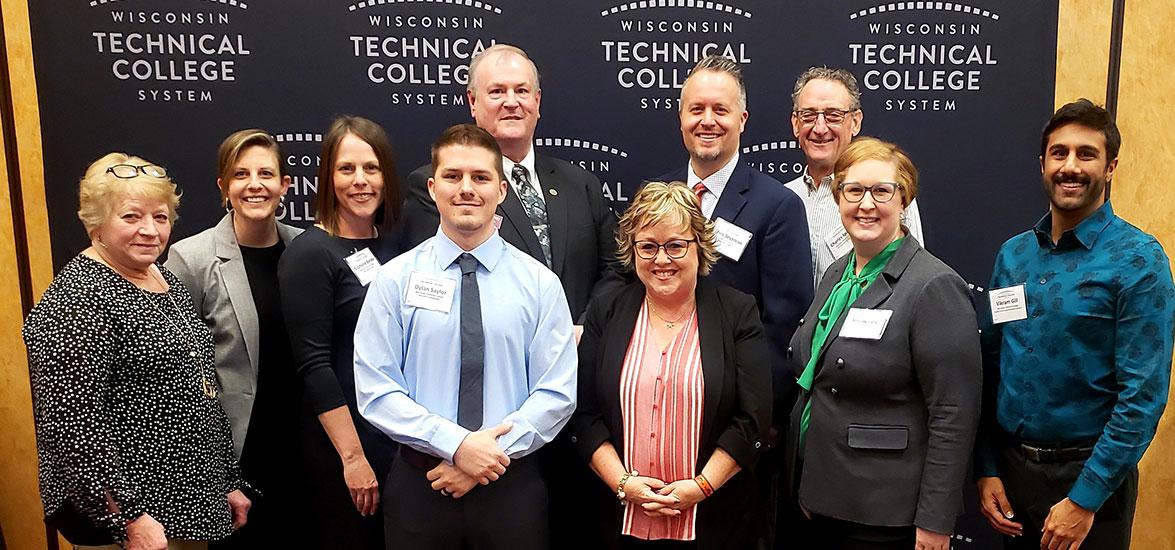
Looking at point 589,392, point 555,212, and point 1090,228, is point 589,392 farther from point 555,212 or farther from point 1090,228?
point 1090,228

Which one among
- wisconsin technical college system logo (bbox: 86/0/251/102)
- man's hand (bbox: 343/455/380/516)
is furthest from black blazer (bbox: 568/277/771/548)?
wisconsin technical college system logo (bbox: 86/0/251/102)

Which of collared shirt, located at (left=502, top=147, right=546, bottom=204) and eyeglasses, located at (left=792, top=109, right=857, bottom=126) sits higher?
eyeglasses, located at (left=792, top=109, right=857, bottom=126)

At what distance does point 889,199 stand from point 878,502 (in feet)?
2.60

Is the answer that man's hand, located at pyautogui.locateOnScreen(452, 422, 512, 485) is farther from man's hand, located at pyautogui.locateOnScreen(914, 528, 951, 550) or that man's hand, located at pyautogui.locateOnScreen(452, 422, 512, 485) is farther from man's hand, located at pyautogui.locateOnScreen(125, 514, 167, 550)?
man's hand, located at pyautogui.locateOnScreen(914, 528, 951, 550)

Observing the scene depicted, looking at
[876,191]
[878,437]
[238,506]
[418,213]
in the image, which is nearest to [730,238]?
[876,191]

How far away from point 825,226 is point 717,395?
0.95 metres

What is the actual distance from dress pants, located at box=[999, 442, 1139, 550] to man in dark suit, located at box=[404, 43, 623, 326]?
1317 mm

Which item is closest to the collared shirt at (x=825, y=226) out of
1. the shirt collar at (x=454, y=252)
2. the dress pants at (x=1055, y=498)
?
the dress pants at (x=1055, y=498)

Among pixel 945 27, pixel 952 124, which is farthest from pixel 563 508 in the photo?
pixel 945 27

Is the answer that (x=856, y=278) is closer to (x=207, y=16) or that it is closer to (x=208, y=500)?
(x=208, y=500)

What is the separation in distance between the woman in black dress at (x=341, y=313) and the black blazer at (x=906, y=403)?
1387 millimetres

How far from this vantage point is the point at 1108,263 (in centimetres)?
218

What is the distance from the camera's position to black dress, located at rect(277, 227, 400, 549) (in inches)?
97.3

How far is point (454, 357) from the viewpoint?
2203mm
